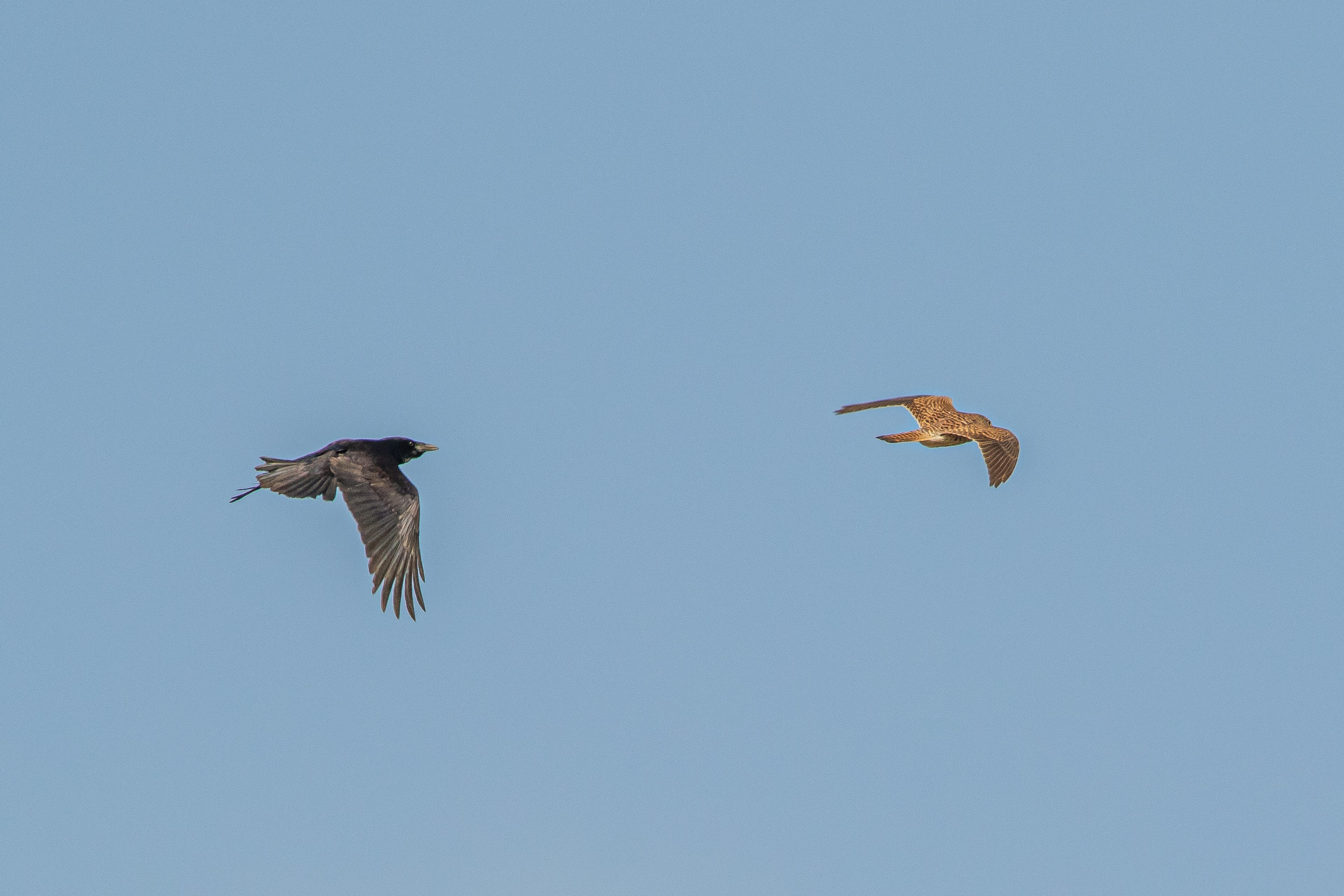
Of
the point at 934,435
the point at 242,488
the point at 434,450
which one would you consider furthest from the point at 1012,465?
the point at 242,488

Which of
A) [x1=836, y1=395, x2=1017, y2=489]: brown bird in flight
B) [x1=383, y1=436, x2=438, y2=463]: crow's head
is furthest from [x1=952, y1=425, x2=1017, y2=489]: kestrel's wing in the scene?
[x1=383, y1=436, x2=438, y2=463]: crow's head

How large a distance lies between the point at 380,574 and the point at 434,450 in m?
3.17

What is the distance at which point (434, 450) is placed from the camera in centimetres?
2661

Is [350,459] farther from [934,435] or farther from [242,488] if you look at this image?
[934,435]

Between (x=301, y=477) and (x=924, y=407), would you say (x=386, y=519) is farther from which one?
(x=924, y=407)

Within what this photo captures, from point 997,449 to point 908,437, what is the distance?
59.8 inches

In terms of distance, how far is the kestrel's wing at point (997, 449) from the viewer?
2730 cm

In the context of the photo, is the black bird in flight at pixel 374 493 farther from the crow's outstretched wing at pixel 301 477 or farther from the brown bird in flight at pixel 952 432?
the brown bird in flight at pixel 952 432

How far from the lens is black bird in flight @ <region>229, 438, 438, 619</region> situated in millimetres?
24000

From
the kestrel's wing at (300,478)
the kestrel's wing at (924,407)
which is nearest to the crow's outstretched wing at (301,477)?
the kestrel's wing at (300,478)

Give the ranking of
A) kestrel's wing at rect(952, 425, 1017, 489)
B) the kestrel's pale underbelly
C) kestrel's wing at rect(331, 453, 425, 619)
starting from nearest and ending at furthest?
kestrel's wing at rect(331, 453, 425, 619) < kestrel's wing at rect(952, 425, 1017, 489) < the kestrel's pale underbelly

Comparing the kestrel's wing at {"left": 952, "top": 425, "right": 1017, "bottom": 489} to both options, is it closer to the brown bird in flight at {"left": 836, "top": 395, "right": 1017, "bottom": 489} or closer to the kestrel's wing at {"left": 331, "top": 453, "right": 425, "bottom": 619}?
the brown bird in flight at {"left": 836, "top": 395, "right": 1017, "bottom": 489}

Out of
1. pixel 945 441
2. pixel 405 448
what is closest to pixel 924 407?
pixel 945 441

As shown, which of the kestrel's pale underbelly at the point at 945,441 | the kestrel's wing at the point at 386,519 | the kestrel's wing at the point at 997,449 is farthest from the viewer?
the kestrel's pale underbelly at the point at 945,441
